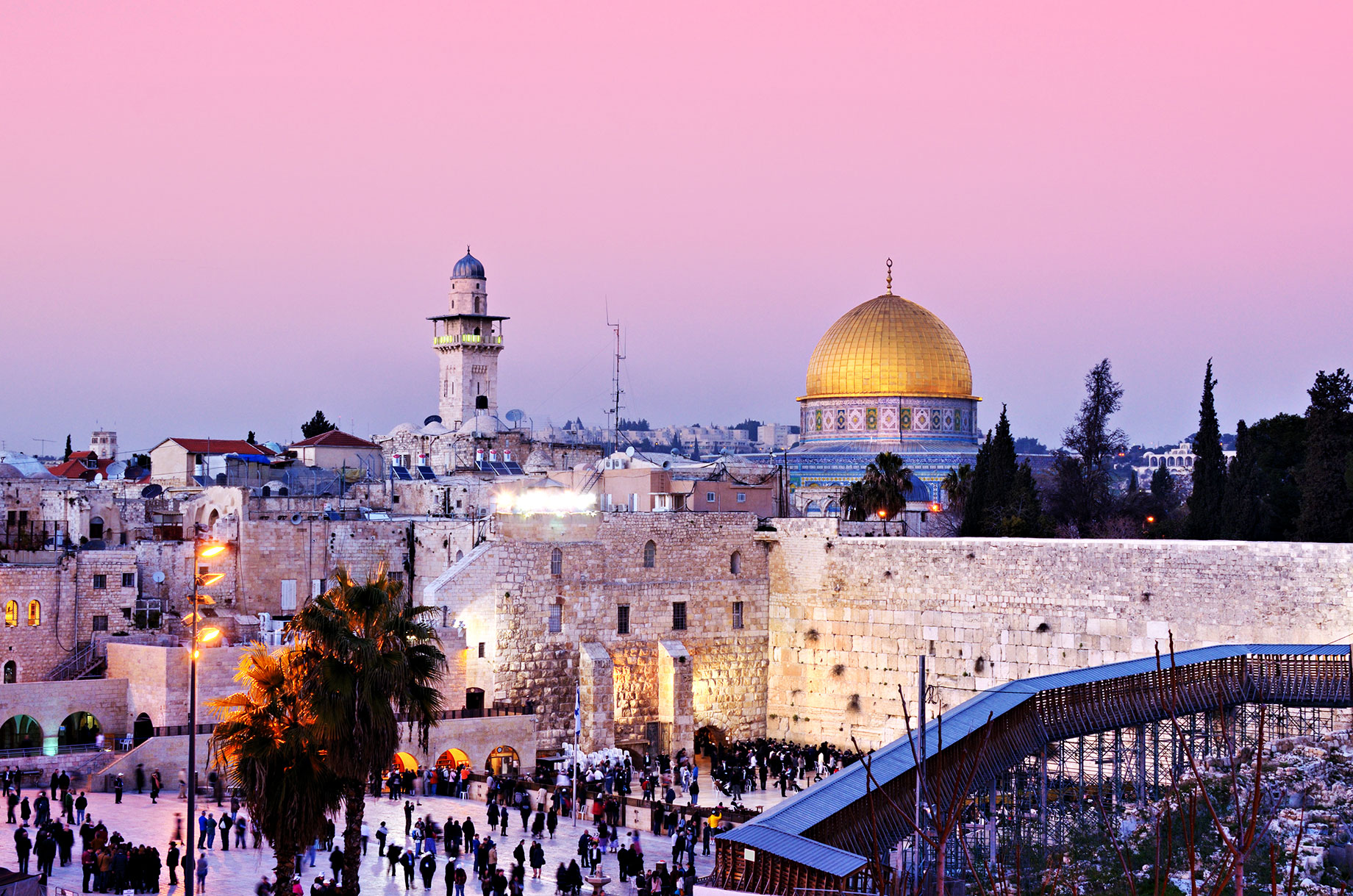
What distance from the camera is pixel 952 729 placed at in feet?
57.5

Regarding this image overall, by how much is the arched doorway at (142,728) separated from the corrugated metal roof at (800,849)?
15.2 metres

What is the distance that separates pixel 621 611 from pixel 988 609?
22.1 feet

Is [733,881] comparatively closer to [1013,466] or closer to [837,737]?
[837,737]

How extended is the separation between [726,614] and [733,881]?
18.6m

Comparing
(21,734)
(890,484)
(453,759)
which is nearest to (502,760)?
(453,759)

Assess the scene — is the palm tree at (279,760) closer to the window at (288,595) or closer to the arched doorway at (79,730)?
the arched doorway at (79,730)

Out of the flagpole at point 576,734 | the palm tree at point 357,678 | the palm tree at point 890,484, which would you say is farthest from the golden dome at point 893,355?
the palm tree at point 357,678

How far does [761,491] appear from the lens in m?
39.0

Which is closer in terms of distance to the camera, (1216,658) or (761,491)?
(1216,658)

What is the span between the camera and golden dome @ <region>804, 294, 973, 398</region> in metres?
44.6

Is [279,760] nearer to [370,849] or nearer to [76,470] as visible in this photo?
[370,849]

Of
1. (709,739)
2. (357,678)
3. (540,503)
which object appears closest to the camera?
(357,678)

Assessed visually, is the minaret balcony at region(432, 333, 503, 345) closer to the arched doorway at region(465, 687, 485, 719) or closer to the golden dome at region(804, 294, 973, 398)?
the golden dome at region(804, 294, 973, 398)

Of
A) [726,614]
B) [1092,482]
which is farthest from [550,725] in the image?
[1092,482]
